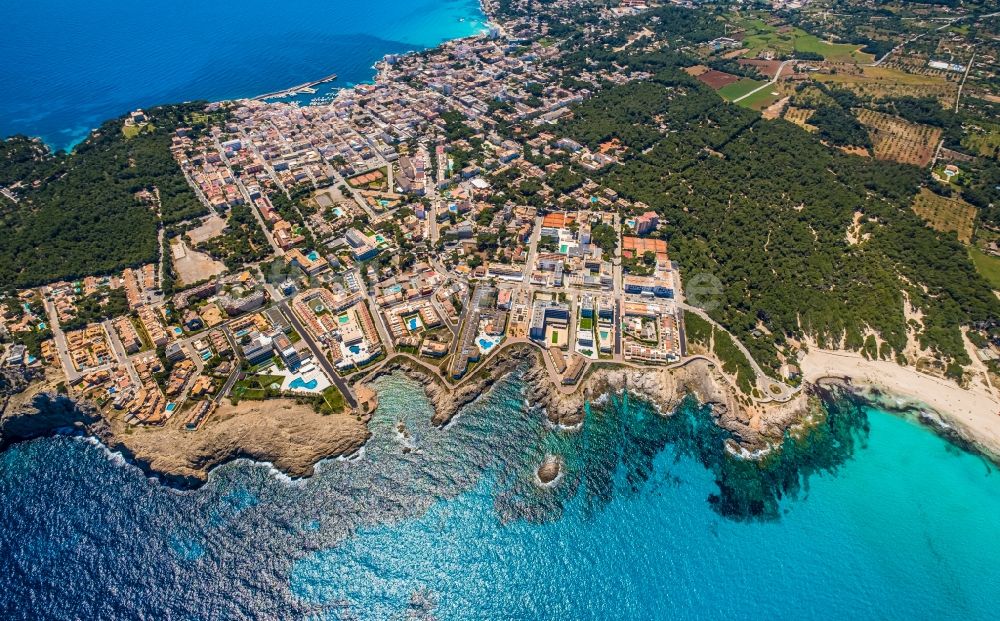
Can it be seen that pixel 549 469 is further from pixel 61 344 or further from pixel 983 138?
pixel 983 138

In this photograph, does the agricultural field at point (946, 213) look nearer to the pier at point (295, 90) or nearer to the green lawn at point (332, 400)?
the green lawn at point (332, 400)

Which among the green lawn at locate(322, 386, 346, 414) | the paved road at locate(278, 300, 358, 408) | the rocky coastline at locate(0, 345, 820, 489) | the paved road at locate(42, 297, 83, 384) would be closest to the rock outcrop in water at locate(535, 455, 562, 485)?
the rocky coastline at locate(0, 345, 820, 489)

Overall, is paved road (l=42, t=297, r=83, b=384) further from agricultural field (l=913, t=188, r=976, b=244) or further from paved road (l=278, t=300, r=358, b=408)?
agricultural field (l=913, t=188, r=976, b=244)

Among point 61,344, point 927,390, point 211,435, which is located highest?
point 61,344

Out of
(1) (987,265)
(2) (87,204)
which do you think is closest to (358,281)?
(2) (87,204)

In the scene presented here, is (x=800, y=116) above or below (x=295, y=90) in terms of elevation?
below

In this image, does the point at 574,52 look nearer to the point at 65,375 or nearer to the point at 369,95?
the point at 369,95

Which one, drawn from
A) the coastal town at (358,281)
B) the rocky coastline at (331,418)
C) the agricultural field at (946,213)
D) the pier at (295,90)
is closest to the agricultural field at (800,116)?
the agricultural field at (946,213)
